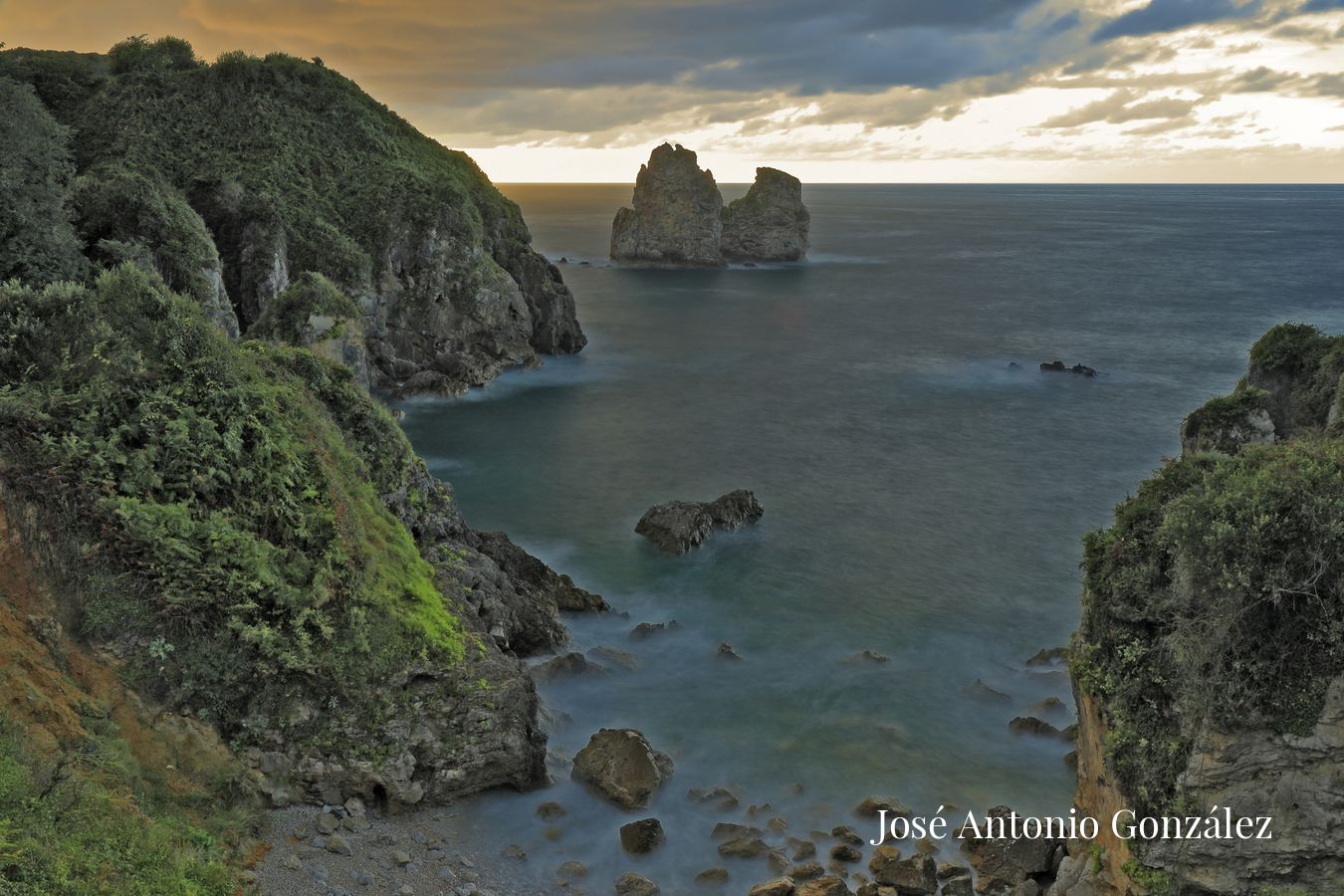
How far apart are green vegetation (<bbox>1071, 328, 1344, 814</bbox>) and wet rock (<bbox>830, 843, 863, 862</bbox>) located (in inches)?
251

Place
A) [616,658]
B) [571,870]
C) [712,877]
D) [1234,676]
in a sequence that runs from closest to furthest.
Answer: [1234,676], [571,870], [712,877], [616,658]

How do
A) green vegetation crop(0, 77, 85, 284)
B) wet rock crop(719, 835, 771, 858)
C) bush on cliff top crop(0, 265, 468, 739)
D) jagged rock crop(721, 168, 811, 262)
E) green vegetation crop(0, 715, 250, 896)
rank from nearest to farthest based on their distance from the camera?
green vegetation crop(0, 715, 250, 896), bush on cliff top crop(0, 265, 468, 739), wet rock crop(719, 835, 771, 858), green vegetation crop(0, 77, 85, 284), jagged rock crop(721, 168, 811, 262)

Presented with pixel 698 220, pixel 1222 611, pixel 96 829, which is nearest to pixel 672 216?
pixel 698 220

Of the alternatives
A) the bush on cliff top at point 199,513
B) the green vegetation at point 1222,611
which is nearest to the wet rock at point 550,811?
the bush on cliff top at point 199,513

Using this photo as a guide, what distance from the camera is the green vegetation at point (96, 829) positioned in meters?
11.3

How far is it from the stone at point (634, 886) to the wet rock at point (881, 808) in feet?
17.6

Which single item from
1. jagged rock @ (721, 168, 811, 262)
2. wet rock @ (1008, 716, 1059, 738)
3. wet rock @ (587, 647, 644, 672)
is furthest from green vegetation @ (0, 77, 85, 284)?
jagged rock @ (721, 168, 811, 262)

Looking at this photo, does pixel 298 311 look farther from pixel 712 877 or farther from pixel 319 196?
pixel 712 877

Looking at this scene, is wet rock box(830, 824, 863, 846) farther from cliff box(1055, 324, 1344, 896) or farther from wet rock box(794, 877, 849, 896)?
cliff box(1055, 324, 1344, 896)

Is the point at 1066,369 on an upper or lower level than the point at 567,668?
upper

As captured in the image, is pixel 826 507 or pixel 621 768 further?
pixel 826 507

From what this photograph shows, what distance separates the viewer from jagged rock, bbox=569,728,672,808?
787 inches

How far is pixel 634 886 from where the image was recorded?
17.3 metres

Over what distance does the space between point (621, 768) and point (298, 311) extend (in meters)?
28.4
